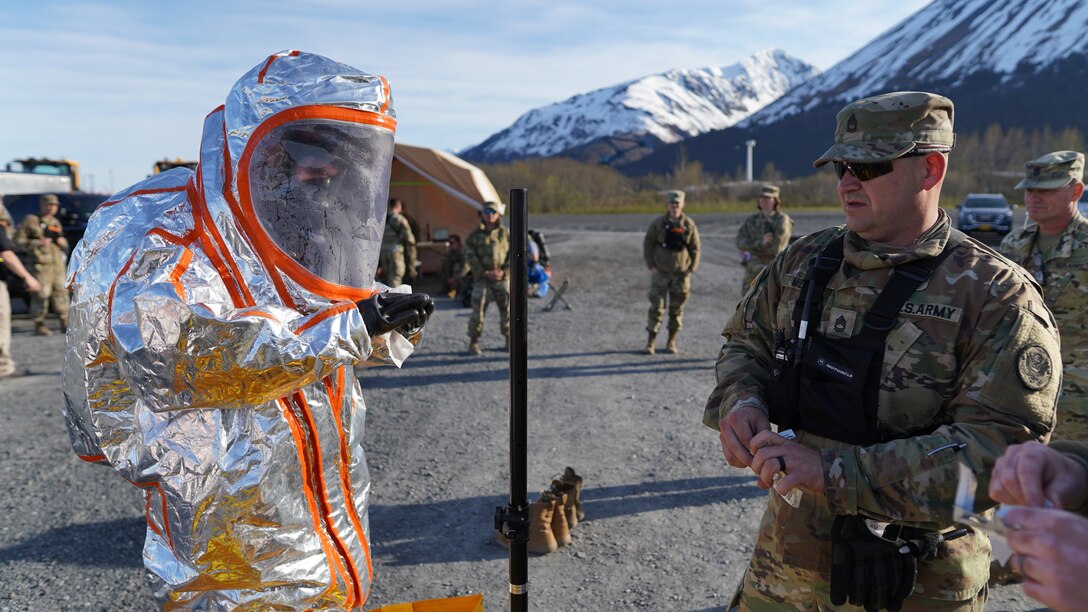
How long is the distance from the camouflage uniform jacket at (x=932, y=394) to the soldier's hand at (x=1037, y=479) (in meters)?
0.34

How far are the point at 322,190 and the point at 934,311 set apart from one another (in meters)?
1.81

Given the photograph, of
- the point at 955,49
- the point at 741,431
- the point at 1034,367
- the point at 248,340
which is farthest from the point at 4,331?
the point at 955,49

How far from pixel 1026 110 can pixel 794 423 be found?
340ft

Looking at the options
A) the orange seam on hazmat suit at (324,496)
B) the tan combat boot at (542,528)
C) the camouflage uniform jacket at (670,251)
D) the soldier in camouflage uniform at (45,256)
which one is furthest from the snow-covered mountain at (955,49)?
the orange seam on hazmat suit at (324,496)

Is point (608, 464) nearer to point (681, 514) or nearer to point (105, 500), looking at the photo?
point (681, 514)

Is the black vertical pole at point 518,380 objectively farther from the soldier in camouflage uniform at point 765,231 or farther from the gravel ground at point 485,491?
the soldier in camouflage uniform at point 765,231

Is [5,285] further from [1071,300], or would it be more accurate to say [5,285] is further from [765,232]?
[1071,300]

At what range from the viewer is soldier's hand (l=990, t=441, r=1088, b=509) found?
120 centimetres

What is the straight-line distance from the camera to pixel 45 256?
9.72 metres

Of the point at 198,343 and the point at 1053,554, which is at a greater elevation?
the point at 198,343

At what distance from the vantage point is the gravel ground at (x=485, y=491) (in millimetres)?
3602

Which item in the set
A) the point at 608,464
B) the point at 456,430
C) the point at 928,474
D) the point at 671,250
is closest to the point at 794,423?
the point at 928,474

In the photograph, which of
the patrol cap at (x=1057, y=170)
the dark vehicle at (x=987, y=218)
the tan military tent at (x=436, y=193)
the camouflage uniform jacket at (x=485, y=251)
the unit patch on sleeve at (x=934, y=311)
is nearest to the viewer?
the unit patch on sleeve at (x=934, y=311)

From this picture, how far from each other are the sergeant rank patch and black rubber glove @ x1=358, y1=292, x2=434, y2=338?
5.39 feet
